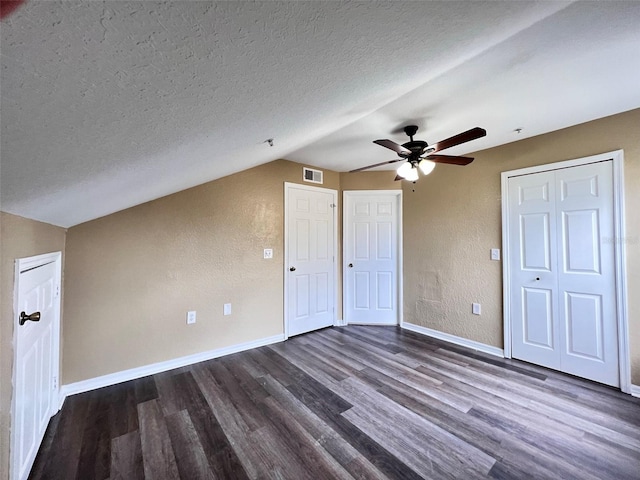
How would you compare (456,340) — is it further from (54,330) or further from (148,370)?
(54,330)

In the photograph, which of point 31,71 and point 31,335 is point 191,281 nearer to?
point 31,335

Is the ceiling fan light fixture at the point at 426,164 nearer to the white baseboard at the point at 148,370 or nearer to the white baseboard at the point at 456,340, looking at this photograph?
the white baseboard at the point at 456,340

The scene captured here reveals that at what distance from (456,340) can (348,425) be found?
78.9 inches

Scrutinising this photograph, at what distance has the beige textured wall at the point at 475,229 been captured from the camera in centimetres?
208

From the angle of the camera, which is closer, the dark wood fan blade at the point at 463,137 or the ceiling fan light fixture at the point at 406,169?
the dark wood fan blade at the point at 463,137

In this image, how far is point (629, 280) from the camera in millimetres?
2090

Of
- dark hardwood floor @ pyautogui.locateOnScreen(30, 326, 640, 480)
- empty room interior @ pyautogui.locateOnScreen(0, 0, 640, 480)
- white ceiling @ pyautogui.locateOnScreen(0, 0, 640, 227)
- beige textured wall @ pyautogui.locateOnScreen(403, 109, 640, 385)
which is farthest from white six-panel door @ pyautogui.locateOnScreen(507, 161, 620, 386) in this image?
white ceiling @ pyautogui.locateOnScreen(0, 0, 640, 227)

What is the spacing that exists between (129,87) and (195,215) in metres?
2.37

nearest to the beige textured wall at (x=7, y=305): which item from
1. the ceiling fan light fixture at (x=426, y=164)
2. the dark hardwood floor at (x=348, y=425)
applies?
the dark hardwood floor at (x=348, y=425)

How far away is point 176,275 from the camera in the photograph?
261cm

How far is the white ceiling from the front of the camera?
15.5 inches

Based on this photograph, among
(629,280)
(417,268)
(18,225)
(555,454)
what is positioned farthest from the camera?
(417,268)

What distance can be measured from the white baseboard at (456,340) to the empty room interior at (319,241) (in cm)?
2

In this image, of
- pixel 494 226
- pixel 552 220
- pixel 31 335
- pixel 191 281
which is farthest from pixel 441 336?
pixel 31 335
